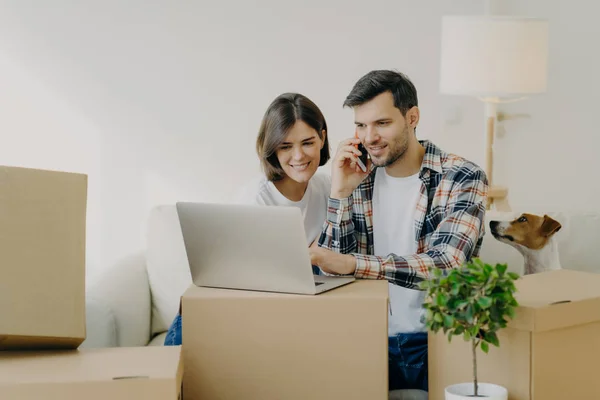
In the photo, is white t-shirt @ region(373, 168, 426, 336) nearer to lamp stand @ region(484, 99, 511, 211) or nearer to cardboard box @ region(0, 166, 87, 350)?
cardboard box @ region(0, 166, 87, 350)

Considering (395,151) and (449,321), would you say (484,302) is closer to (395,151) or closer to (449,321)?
(449,321)

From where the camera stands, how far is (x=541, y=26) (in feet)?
10.2

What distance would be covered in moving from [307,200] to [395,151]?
0.40 meters

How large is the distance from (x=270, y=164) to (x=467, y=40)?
3.27ft

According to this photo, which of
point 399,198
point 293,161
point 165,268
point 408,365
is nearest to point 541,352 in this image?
point 408,365

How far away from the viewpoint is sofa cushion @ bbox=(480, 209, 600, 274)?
8.62ft

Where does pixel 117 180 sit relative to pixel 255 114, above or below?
below

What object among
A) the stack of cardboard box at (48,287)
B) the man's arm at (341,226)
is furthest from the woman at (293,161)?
the stack of cardboard box at (48,287)

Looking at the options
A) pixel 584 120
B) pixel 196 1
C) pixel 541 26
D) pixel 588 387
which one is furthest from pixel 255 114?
pixel 588 387

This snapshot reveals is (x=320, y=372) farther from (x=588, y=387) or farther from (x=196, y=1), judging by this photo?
(x=196, y=1)

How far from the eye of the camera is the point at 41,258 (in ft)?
5.51

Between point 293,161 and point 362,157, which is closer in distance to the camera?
point 362,157

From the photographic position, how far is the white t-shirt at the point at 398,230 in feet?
7.09

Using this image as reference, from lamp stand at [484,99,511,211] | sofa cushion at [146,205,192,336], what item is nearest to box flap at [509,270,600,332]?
sofa cushion at [146,205,192,336]
